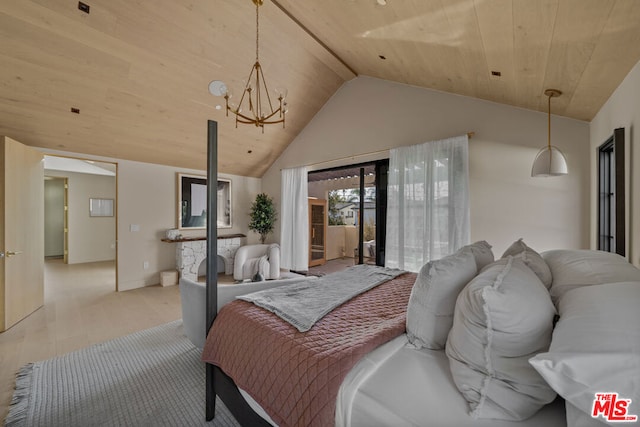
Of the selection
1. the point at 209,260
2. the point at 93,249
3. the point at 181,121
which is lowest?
the point at 93,249

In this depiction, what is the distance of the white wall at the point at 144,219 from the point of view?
15.1 ft

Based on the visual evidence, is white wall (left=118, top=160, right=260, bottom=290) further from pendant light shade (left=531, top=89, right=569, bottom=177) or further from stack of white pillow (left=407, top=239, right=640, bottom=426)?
pendant light shade (left=531, top=89, right=569, bottom=177)

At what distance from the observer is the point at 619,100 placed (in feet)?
6.16

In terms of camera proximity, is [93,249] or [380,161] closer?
[380,161]

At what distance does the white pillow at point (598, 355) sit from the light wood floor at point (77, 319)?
298 centimetres

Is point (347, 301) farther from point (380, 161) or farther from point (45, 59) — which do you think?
point (45, 59)

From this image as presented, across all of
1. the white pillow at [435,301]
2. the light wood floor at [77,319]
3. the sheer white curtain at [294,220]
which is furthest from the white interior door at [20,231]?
the white pillow at [435,301]

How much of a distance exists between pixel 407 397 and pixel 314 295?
3.38 feet

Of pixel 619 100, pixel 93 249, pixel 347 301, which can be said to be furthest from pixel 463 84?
pixel 93 249

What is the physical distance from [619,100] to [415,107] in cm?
216

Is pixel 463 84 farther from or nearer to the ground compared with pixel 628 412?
farther from the ground

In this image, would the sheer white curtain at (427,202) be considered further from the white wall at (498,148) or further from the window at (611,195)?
the window at (611,195)

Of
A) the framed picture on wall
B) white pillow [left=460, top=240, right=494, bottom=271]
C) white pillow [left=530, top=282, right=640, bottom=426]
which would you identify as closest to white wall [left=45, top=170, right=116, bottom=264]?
the framed picture on wall

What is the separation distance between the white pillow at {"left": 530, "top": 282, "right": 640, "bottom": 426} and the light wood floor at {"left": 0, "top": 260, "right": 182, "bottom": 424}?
2.98m
